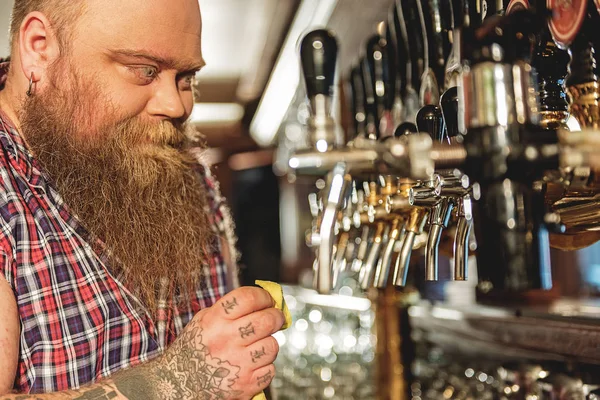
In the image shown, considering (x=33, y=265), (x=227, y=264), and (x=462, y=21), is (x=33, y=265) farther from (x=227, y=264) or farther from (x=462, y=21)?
(x=462, y=21)

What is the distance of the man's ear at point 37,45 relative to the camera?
145cm

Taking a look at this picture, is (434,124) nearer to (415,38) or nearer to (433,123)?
(433,123)

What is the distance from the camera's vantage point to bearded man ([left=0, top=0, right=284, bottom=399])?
47.0 inches

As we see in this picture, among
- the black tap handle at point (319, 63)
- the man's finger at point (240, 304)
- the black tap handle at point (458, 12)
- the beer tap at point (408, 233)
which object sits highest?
the black tap handle at point (458, 12)

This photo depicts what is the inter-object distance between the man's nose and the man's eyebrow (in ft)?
0.12

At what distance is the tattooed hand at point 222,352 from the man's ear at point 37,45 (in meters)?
0.67

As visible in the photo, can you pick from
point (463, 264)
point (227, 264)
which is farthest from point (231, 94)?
point (463, 264)

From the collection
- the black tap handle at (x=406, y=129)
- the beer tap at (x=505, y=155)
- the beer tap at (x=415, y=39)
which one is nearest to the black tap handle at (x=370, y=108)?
the beer tap at (x=415, y=39)

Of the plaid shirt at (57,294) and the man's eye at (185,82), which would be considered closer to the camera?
the plaid shirt at (57,294)

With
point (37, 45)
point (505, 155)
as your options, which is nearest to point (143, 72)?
point (37, 45)

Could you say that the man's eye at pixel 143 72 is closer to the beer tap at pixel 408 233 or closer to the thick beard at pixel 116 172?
A: the thick beard at pixel 116 172

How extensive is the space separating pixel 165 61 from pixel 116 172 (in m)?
0.26

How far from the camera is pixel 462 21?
4.07ft

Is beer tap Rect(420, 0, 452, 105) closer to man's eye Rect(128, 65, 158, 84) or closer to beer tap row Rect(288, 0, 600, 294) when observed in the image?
beer tap row Rect(288, 0, 600, 294)
